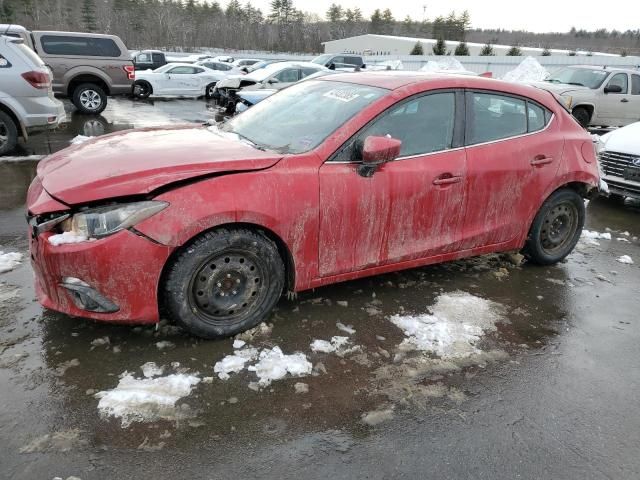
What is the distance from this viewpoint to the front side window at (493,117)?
3857 mm

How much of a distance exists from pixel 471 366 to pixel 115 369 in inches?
85.3

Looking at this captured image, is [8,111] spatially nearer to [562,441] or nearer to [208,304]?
[208,304]

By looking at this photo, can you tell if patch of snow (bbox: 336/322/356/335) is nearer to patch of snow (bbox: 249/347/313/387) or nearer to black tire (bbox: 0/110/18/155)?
patch of snow (bbox: 249/347/313/387)

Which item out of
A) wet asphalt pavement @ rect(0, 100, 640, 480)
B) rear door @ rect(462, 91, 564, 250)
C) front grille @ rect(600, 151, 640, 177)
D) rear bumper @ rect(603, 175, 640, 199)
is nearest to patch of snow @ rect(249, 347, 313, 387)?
wet asphalt pavement @ rect(0, 100, 640, 480)

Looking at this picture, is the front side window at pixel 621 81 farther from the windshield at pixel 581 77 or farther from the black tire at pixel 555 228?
the black tire at pixel 555 228

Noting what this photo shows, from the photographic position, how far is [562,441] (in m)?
2.53

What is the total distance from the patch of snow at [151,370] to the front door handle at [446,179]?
89.1 inches

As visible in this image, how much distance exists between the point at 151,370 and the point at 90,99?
1242cm

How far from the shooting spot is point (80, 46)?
13.0 metres

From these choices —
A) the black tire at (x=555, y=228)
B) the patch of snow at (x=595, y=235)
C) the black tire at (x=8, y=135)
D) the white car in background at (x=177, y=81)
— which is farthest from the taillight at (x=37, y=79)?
the white car in background at (x=177, y=81)

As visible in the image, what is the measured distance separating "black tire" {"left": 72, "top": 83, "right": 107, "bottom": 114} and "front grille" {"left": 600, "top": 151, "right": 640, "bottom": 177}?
1204cm

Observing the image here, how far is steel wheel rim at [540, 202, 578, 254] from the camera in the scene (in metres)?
4.55

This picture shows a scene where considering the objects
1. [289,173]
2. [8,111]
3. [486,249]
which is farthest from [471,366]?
[8,111]

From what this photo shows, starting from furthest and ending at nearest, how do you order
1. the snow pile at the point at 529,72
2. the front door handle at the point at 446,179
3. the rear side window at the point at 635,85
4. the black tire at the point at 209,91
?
the snow pile at the point at 529,72 < the black tire at the point at 209,91 < the rear side window at the point at 635,85 < the front door handle at the point at 446,179
